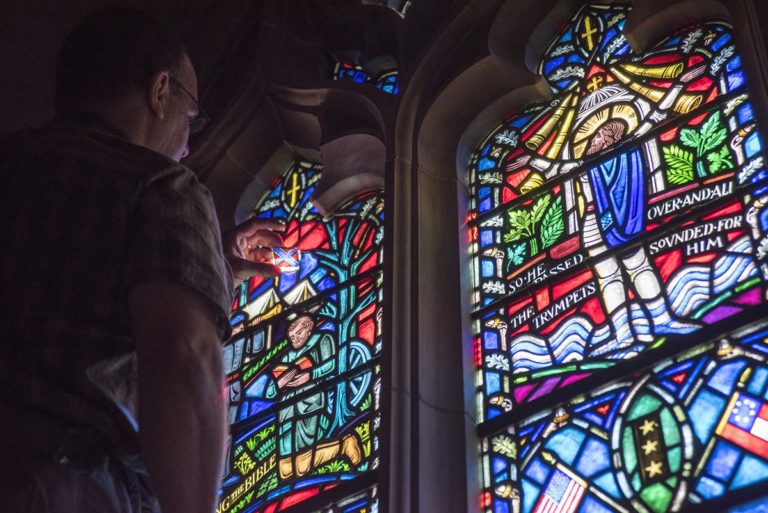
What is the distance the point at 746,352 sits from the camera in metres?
3.11

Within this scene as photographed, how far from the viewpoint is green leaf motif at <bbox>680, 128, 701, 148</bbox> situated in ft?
12.5

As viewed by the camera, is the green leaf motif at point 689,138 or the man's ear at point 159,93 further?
the green leaf motif at point 689,138

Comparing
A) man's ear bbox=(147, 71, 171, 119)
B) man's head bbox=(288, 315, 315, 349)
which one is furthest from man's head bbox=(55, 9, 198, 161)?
man's head bbox=(288, 315, 315, 349)

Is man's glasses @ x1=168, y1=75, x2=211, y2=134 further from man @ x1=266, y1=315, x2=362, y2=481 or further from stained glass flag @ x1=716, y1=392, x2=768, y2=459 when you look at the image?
man @ x1=266, y1=315, x2=362, y2=481

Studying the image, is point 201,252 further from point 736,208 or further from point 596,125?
point 596,125

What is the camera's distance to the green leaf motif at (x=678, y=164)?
3746 millimetres

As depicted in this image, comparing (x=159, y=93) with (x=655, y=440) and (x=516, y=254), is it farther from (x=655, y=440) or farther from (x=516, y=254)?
(x=516, y=254)

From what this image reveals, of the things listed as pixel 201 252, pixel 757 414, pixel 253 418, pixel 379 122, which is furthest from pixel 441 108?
pixel 201 252

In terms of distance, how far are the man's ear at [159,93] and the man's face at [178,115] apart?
0.04ft

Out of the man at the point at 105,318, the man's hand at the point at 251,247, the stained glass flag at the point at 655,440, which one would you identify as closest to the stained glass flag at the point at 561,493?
the stained glass flag at the point at 655,440

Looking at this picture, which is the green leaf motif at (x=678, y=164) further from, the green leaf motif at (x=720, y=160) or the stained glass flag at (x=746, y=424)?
the stained glass flag at (x=746, y=424)

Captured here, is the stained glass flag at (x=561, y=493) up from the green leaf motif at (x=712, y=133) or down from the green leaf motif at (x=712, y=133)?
down

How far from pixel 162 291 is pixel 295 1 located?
4.68 m

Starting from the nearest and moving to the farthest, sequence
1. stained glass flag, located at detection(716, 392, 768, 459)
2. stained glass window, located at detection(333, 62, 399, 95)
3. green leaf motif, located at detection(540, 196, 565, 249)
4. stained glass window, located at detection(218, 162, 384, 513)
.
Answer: stained glass flag, located at detection(716, 392, 768, 459) < stained glass window, located at detection(218, 162, 384, 513) < green leaf motif, located at detection(540, 196, 565, 249) < stained glass window, located at detection(333, 62, 399, 95)
